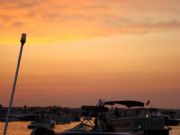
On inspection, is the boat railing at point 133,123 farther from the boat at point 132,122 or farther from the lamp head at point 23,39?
the lamp head at point 23,39

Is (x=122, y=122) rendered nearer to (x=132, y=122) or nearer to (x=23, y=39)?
(x=132, y=122)

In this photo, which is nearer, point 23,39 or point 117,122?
point 23,39

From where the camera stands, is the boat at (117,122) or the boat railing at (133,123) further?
the boat railing at (133,123)

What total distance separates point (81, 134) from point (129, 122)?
13761mm

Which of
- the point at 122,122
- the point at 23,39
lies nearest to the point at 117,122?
the point at 122,122

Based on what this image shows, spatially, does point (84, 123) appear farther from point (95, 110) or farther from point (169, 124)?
point (169, 124)

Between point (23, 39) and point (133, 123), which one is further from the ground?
point (133, 123)

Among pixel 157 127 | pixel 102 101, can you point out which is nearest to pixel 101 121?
pixel 102 101

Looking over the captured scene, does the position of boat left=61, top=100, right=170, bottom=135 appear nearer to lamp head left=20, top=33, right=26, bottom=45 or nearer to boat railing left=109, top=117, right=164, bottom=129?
boat railing left=109, top=117, right=164, bottom=129

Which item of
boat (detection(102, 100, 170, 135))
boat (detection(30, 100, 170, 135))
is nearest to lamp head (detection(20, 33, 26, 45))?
boat (detection(30, 100, 170, 135))

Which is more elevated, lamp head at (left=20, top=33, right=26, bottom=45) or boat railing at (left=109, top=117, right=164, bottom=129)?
boat railing at (left=109, top=117, right=164, bottom=129)

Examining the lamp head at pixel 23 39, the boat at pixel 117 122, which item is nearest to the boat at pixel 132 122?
the boat at pixel 117 122

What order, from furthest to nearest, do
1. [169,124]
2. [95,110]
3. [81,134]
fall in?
[169,124]
[95,110]
[81,134]

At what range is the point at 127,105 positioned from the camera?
41.4m
